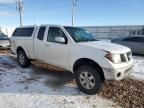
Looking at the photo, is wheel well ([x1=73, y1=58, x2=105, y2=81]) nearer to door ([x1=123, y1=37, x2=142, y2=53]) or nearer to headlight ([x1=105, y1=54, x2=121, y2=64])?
headlight ([x1=105, y1=54, x2=121, y2=64])

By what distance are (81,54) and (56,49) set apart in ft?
3.53

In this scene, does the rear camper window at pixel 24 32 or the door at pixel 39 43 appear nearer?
the door at pixel 39 43

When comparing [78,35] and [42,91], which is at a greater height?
[78,35]

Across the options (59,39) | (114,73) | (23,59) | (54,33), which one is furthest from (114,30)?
(114,73)

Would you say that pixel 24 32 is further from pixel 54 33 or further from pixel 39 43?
pixel 54 33

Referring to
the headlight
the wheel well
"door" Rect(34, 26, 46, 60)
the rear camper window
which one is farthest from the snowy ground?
the rear camper window

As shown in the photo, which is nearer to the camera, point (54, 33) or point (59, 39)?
point (59, 39)

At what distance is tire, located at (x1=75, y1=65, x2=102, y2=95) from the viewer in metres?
5.20

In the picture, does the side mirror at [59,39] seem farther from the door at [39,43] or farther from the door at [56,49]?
the door at [39,43]

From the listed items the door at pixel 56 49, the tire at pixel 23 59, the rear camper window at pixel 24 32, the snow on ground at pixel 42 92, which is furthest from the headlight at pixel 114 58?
the tire at pixel 23 59

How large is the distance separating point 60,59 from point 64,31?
894 mm

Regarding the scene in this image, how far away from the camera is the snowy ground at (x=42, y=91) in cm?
470

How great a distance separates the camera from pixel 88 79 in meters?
5.38

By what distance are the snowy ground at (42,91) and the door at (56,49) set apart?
71cm
